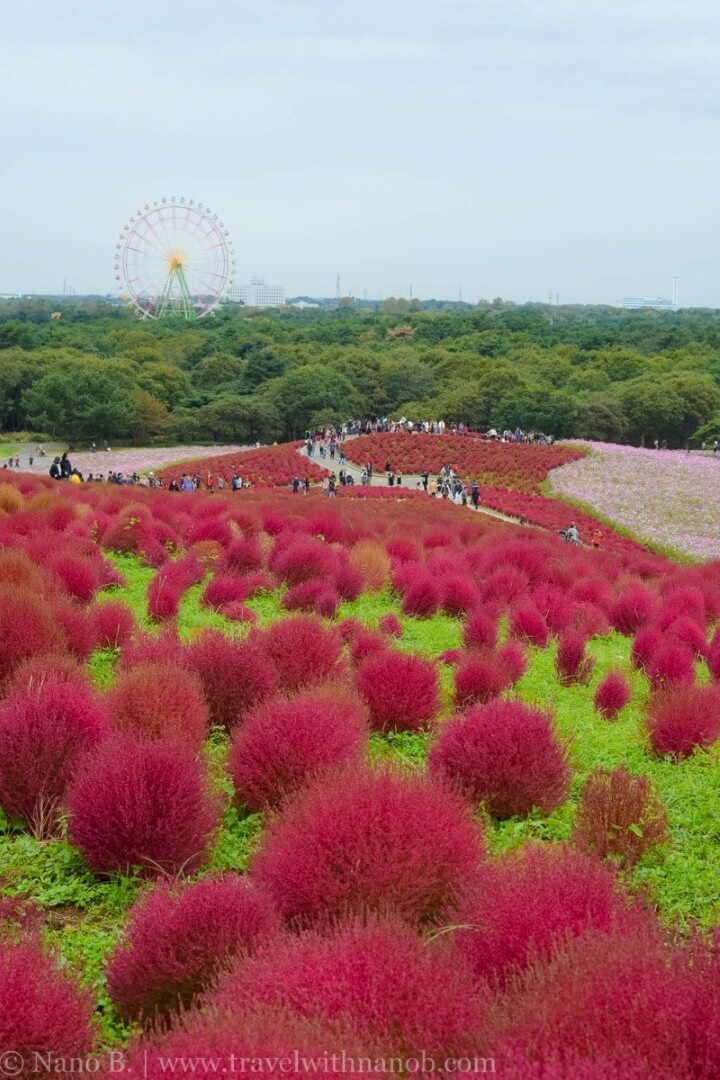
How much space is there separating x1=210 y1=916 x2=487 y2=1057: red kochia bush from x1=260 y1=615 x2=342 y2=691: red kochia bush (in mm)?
3467

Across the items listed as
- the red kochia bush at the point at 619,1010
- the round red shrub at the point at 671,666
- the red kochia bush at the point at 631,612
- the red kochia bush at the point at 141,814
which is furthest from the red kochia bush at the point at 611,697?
the red kochia bush at the point at 619,1010

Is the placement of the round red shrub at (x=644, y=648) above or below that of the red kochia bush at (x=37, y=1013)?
below

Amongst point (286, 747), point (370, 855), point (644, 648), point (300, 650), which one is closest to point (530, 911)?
point (370, 855)

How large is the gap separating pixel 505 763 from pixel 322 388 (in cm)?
5963

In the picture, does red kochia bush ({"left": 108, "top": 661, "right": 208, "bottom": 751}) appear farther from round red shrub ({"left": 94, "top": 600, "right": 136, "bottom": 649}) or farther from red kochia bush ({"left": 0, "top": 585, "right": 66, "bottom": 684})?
round red shrub ({"left": 94, "top": 600, "right": 136, "bottom": 649})

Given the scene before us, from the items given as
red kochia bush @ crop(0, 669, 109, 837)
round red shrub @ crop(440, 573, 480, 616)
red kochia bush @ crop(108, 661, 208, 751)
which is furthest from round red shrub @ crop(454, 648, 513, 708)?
round red shrub @ crop(440, 573, 480, 616)

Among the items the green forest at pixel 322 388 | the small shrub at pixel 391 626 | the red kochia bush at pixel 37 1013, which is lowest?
the small shrub at pixel 391 626

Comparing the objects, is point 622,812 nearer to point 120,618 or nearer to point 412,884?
point 412,884

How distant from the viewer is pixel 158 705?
5.29 m

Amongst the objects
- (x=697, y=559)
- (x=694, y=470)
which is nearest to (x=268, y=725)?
(x=697, y=559)

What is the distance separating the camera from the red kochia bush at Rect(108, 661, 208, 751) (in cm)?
517

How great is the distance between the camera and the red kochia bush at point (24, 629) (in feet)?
20.2

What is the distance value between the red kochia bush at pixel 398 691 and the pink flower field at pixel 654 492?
21.3m

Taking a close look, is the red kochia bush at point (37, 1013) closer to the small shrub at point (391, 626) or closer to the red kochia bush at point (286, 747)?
the red kochia bush at point (286, 747)
